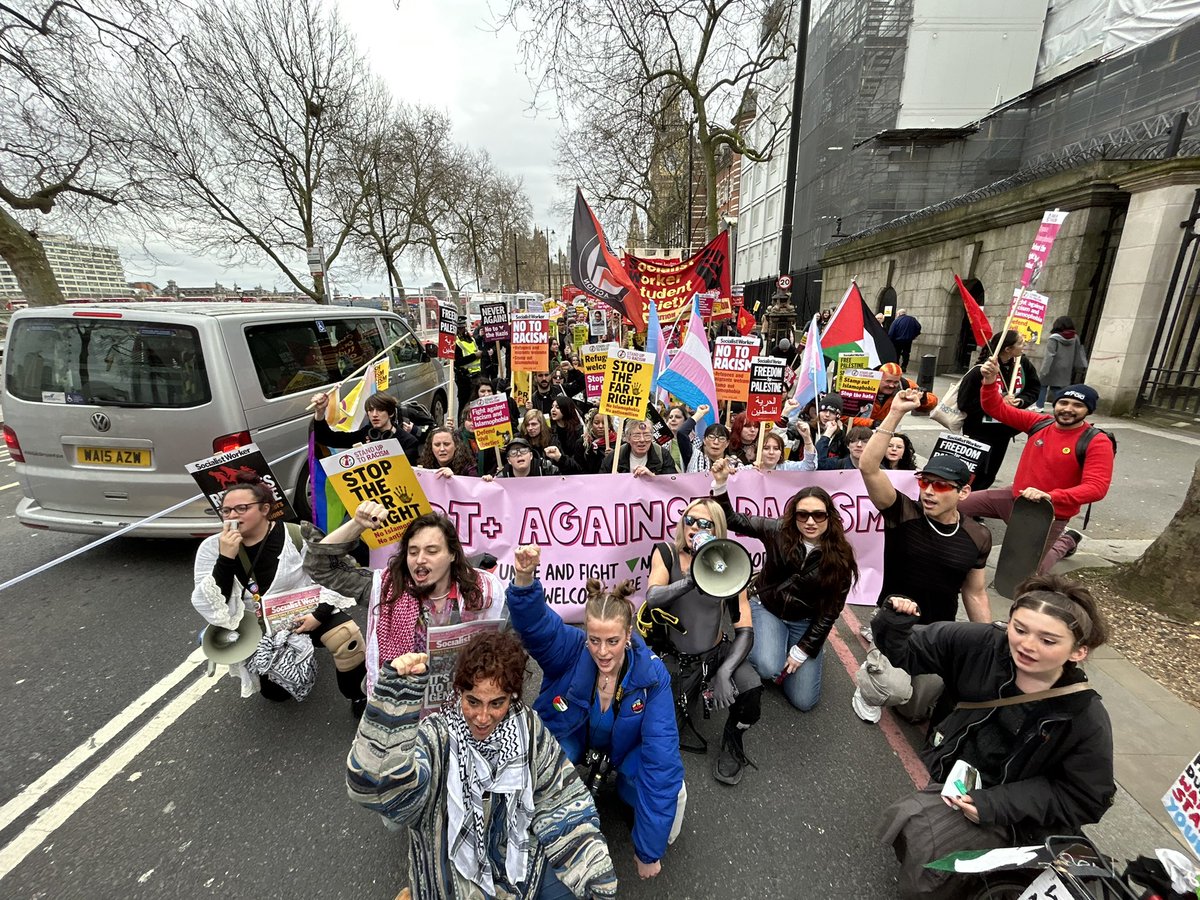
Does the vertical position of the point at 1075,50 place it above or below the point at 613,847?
above

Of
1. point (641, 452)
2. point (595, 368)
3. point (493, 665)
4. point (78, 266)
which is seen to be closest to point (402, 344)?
point (595, 368)

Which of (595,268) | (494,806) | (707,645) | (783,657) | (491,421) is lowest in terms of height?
(783,657)

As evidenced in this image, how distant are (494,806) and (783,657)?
213cm

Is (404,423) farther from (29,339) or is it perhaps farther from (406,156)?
(406,156)

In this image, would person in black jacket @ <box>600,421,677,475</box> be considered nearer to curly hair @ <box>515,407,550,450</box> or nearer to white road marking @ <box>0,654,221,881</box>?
curly hair @ <box>515,407,550,450</box>

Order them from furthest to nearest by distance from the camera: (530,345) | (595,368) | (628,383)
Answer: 1. (595,368)
2. (530,345)
3. (628,383)

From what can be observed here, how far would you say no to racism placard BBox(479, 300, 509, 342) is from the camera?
8.67 metres

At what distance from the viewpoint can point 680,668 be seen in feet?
10.8

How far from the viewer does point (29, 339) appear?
438cm

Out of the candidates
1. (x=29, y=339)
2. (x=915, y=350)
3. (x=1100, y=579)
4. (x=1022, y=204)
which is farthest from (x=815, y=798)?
(x=915, y=350)

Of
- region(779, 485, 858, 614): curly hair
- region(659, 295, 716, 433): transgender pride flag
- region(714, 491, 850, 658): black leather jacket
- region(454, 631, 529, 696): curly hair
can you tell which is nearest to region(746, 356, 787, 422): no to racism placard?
region(659, 295, 716, 433): transgender pride flag

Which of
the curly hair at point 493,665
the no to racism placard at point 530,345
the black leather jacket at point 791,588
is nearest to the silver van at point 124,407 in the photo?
the no to racism placard at point 530,345

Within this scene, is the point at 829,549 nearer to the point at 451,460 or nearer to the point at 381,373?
the point at 451,460

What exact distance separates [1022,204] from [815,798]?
14.2 m
